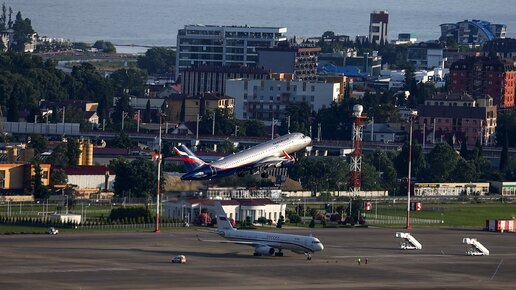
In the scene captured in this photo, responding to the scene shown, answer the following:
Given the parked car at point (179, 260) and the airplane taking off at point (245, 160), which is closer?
the parked car at point (179, 260)

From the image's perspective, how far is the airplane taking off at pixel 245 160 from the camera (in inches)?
7205

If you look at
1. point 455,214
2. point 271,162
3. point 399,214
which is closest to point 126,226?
point 271,162

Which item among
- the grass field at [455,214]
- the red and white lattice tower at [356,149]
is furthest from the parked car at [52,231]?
the red and white lattice tower at [356,149]

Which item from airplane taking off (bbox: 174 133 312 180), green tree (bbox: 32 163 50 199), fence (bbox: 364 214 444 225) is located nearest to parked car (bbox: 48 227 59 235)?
airplane taking off (bbox: 174 133 312 180)

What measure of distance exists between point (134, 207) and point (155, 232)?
12.0 metres

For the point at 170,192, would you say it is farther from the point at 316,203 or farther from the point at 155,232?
the point at 155,232

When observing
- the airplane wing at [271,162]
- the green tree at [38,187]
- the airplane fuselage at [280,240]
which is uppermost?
the airplane wing at [271,162]

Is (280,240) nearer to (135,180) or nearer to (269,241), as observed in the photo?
(269,241)

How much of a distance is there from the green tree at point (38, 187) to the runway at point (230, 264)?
31.8 m

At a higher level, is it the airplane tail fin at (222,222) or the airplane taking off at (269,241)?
the airplane tail fin at (222,222)

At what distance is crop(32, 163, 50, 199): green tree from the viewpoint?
7500 inches

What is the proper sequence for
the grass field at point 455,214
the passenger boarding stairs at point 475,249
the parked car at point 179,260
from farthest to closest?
the grass field at point 455,214 → the passenger boarding stairs at point 475,249 → the parked car at point 179,260

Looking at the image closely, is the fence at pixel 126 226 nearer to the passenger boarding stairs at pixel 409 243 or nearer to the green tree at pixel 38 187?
the passenger boarding stairs at pixel 409 243

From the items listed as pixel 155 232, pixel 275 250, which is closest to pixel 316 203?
pixel 155 232
